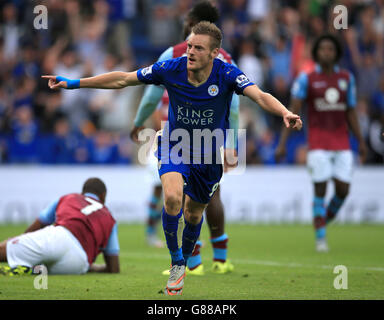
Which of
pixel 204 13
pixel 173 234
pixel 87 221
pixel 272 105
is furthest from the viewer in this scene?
pixel 204 13

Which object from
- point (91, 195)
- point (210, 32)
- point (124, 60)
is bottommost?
point (91, 195)

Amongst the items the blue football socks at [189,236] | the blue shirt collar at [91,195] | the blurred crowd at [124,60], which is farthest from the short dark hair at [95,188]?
the blurred crowd at [124,60]

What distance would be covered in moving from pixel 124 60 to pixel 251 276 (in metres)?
10.6

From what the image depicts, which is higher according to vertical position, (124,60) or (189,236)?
(124,60)

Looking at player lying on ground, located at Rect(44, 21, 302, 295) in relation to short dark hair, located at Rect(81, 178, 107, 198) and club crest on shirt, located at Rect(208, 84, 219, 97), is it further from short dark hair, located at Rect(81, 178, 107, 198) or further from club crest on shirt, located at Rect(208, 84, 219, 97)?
short dark hair, located at Rect(81, 178, 107, 198)

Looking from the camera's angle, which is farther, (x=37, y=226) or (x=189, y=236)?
(x=37, y=226)

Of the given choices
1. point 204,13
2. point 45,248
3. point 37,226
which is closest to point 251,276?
point 45,248

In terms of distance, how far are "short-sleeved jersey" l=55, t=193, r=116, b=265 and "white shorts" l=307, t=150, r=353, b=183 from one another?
410 centimetres

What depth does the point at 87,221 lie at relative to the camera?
765 centimetres

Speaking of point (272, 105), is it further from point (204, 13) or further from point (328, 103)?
point (328, 103)

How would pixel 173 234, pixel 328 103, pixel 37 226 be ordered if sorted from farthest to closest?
pixel 328 103 < pixel 37 226 < pixel 173 234

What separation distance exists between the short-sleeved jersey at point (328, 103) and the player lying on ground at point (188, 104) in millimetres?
4554

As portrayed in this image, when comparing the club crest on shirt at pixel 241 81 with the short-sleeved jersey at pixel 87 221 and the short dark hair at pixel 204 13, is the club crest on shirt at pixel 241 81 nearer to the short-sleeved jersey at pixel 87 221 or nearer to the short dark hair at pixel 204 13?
Result: the short dark hair at pixel 204 13

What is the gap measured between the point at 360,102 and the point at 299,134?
155cm
